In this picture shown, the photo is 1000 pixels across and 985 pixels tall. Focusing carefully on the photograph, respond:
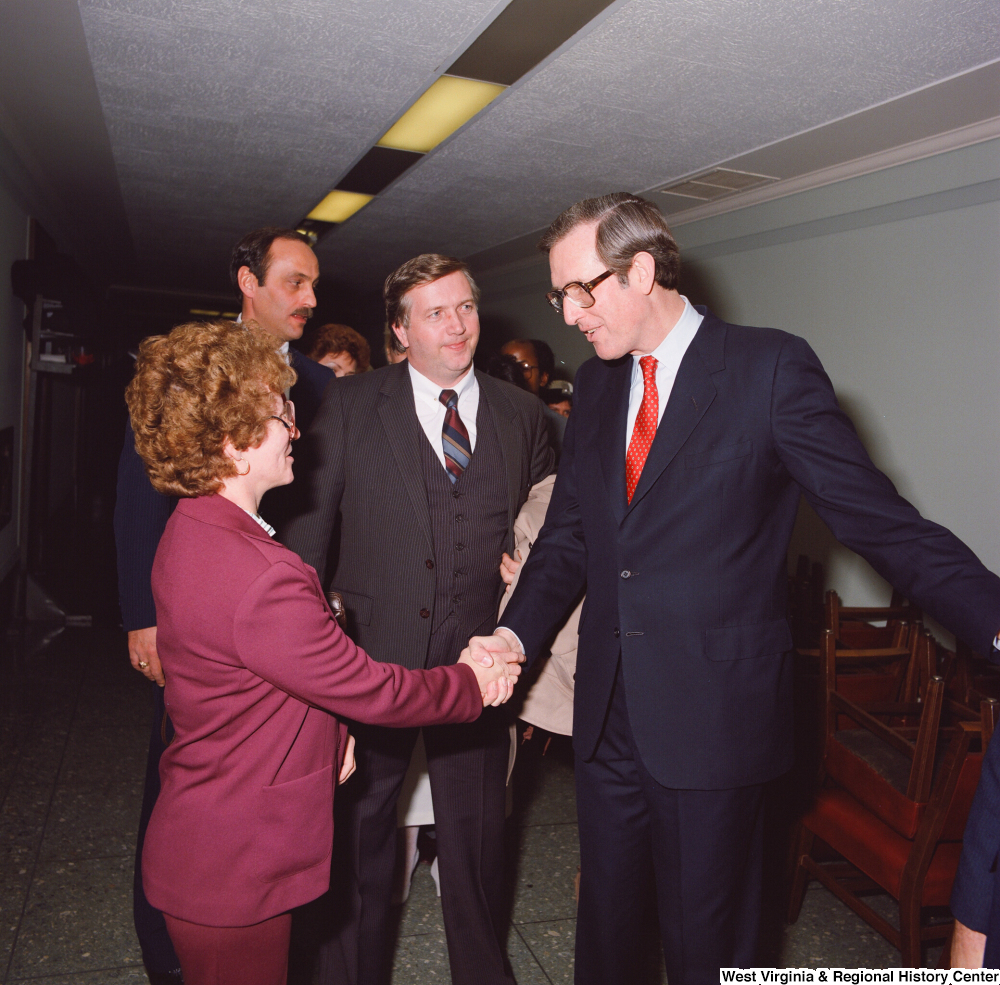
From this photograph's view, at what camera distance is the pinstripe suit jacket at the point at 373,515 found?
1.98m

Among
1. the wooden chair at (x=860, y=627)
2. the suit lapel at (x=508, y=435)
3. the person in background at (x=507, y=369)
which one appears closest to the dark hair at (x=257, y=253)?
the suit lapel at (x=508, y=435)

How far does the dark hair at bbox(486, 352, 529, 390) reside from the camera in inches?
141

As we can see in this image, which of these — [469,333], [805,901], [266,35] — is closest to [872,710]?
[805,901]

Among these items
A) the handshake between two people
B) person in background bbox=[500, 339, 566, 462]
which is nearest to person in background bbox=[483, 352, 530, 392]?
person in background bbox=[500, 339, 566, 462]

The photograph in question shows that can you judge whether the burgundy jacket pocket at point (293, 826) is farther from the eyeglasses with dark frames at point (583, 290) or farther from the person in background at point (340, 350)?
the person in background at point (340, 350)

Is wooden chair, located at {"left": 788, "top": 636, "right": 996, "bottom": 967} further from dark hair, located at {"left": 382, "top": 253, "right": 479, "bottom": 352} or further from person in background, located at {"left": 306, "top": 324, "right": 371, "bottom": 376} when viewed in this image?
person in background, located at {"left": 306, "top": 324, "right": 371, "bottom": 376}

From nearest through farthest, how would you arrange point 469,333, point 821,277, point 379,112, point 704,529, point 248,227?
1. point 704,529
2. point 469,333
3. point 379,112
4. point 821,277
5. point 248,227

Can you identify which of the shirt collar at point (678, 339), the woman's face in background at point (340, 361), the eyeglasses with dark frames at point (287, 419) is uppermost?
the woman's face in background at point (340, 361)

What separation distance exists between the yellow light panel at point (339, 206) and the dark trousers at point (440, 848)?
15.3ft

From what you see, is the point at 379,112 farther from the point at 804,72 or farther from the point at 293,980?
the point at 293,980

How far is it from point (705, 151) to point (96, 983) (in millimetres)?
4387

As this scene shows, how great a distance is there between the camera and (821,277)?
15.6 ft

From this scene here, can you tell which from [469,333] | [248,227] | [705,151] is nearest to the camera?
[469,333]

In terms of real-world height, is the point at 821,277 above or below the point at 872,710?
above
